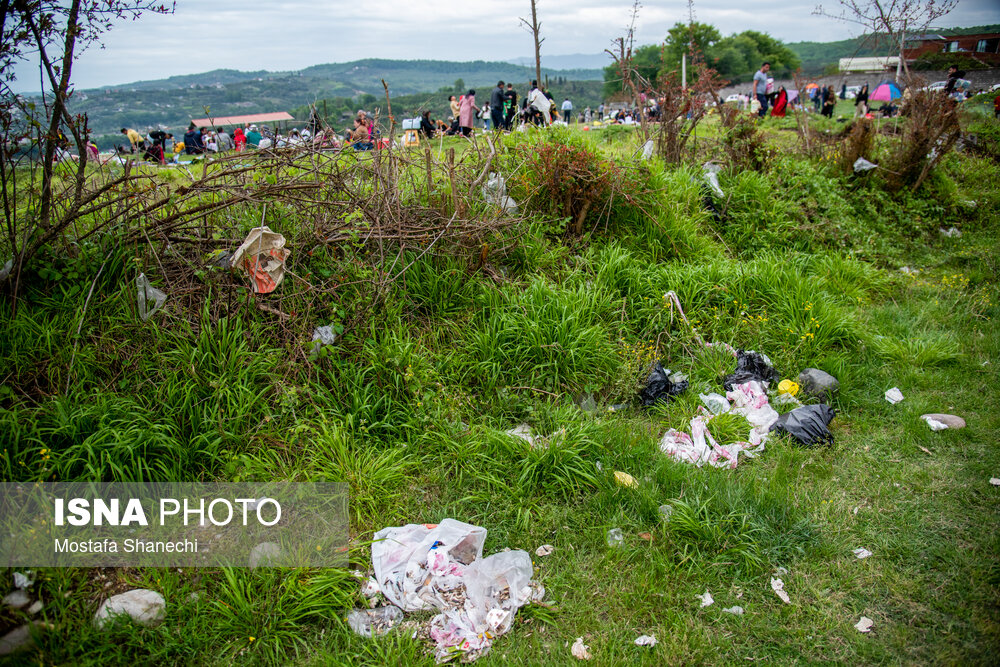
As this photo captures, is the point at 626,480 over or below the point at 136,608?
over

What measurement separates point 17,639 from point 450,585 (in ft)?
6.00

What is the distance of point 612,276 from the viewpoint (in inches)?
191

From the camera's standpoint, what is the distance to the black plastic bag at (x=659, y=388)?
13.4ft

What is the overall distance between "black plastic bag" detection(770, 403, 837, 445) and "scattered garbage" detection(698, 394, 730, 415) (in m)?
0.33

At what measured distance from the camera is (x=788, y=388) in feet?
13.7

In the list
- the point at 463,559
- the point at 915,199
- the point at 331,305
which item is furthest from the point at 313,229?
the point at 915,199

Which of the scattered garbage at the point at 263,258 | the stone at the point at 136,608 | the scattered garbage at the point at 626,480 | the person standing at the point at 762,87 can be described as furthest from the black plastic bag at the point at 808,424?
the person standing at the point at 762,87

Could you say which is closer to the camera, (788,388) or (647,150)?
(788,388)

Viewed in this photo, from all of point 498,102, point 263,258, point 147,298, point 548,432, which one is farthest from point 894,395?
point 498,102

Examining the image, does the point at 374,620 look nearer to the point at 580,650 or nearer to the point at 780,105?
the point at 580,650

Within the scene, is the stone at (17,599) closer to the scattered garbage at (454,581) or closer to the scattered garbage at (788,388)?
the scattered garbage at (454,581)

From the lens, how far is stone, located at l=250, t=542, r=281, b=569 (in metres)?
2.72

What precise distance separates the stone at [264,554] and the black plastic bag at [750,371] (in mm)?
3222

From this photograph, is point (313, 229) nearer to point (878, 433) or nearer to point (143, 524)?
point (143, 524)
